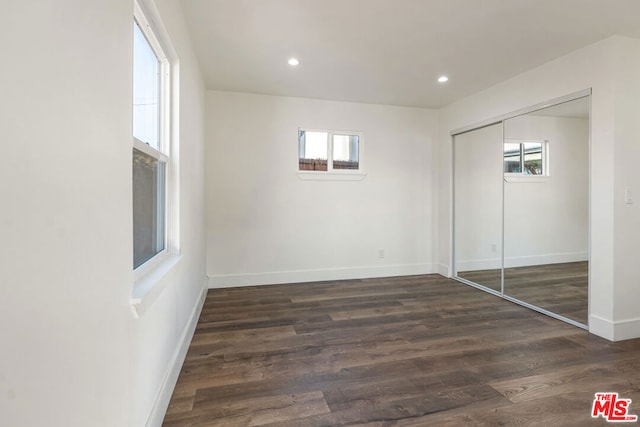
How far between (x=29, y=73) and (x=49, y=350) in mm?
599

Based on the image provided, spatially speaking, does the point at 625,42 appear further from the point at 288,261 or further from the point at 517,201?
the point at 288,261

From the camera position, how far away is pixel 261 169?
408 cm

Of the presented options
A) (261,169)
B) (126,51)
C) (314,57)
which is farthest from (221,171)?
(126,51)

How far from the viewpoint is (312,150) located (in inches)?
169

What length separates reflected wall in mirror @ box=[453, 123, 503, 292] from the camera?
12.4ft

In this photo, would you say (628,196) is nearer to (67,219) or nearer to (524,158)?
(524,158)

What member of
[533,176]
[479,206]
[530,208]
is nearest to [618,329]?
[530,208]

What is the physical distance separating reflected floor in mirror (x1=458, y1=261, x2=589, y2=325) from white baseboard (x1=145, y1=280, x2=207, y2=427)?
11.3 ft

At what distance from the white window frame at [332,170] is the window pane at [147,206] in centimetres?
238

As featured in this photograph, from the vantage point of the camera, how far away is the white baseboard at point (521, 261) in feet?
9.85

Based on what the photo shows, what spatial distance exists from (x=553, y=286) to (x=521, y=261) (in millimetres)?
408

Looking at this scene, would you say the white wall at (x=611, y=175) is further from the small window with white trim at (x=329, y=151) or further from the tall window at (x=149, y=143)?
the tall window at (x=149, y=143)


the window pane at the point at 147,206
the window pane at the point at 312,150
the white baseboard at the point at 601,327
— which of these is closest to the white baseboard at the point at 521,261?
the white baseboard at the point at 601,327

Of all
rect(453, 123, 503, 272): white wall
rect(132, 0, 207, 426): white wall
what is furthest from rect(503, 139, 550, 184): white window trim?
rect(132, 0, 207, 426): white wall
